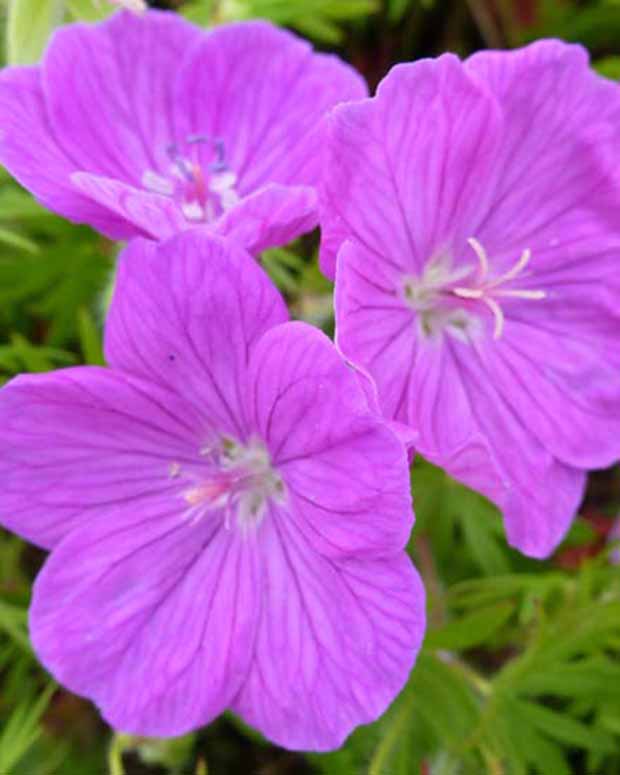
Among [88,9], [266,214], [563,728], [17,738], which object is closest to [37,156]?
[266,214]

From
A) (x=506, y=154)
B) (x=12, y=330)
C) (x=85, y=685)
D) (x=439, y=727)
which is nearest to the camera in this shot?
(x=85, y=685)

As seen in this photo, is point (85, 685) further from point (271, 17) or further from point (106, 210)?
point (271, 17)

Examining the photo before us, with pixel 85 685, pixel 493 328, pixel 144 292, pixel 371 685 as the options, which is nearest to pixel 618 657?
pixel 493 328

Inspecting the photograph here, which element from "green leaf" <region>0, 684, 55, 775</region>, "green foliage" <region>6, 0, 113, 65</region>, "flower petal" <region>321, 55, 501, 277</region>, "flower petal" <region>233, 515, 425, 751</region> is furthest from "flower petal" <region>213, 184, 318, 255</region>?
"green leaf" <region>0, 684, 55, 775</region>

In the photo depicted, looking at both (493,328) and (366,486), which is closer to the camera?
(366,486)

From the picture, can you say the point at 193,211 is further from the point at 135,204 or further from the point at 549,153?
the point at 549,153

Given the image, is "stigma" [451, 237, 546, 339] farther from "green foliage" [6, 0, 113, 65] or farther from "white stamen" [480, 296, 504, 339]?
"green foliage" [6, 0, 113, 65]

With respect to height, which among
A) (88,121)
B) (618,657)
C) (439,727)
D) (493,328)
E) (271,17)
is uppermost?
(88,121)
